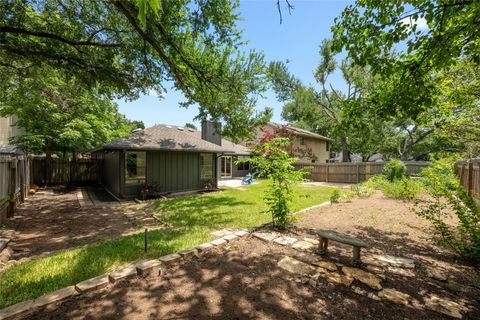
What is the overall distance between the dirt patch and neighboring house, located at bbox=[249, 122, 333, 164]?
612 inches

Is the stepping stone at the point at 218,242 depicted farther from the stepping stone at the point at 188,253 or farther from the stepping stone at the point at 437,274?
the stepping stone at the point at 437,274

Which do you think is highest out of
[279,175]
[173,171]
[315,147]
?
[315,147]

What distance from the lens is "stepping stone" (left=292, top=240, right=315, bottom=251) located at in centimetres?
423

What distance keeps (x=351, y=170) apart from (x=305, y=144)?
6.46m

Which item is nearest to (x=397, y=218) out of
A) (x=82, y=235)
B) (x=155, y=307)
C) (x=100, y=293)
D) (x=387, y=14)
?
(x=387, y=14)

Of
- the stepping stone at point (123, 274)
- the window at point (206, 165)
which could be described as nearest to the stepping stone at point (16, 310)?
the stepping stone at point (123, 274)

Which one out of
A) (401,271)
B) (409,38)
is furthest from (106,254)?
(409,38)

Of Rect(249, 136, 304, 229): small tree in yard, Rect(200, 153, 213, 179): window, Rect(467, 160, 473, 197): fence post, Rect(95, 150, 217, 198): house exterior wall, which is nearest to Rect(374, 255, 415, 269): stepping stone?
Rect(249, 136, 304, 229): small tree in yard

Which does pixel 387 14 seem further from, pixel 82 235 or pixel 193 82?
pixel 82 235

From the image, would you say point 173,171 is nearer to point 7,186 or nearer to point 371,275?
point 7,186

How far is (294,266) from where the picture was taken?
138 inches

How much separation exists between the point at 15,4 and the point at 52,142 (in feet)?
30.6

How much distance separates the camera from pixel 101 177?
1501 centimetres

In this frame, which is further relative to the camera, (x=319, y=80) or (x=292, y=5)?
(x=319, y=80)
